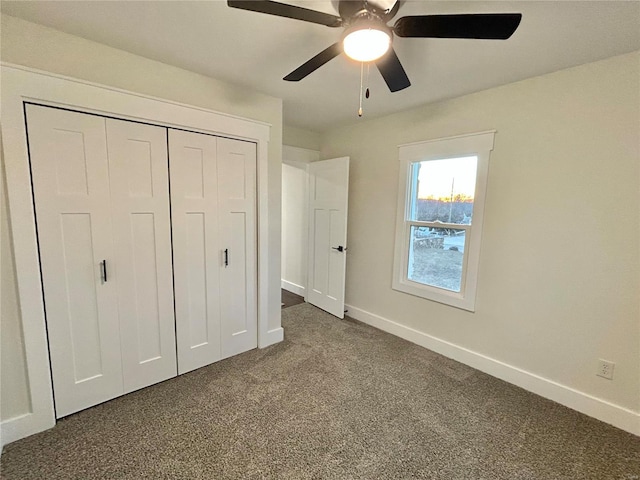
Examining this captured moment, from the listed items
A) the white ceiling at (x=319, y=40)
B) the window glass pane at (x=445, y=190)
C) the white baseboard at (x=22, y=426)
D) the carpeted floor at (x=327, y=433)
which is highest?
the white ceiling at (x=319, y=40)

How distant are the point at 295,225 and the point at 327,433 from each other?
307cm

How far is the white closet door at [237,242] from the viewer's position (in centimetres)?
241

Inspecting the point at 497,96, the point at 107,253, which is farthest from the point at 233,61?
the point at 497,96

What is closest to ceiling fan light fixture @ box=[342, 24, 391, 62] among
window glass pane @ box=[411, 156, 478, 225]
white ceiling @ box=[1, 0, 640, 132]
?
white ceiling @ box=[1, 0, 640, 132]

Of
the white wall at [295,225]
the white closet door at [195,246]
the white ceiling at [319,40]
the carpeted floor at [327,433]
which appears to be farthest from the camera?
the white wall at [295,225]

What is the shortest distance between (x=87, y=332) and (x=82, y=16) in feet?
6.19

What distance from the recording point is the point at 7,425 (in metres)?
1.65

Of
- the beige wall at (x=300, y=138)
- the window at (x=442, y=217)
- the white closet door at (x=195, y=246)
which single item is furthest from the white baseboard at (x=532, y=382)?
the beige wall at (x=300, y=138)

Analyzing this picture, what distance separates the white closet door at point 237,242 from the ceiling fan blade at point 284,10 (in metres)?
1.35

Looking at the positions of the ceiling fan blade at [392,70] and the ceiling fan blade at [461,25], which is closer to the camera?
the ceiling fan blade at [461,25]

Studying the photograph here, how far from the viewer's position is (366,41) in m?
1.28

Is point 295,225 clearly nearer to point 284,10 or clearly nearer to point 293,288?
point 293,288

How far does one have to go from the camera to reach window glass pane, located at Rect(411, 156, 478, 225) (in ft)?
8.45

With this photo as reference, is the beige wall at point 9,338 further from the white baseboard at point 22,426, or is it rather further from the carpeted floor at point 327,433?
the carpeted floor at point 327,433
